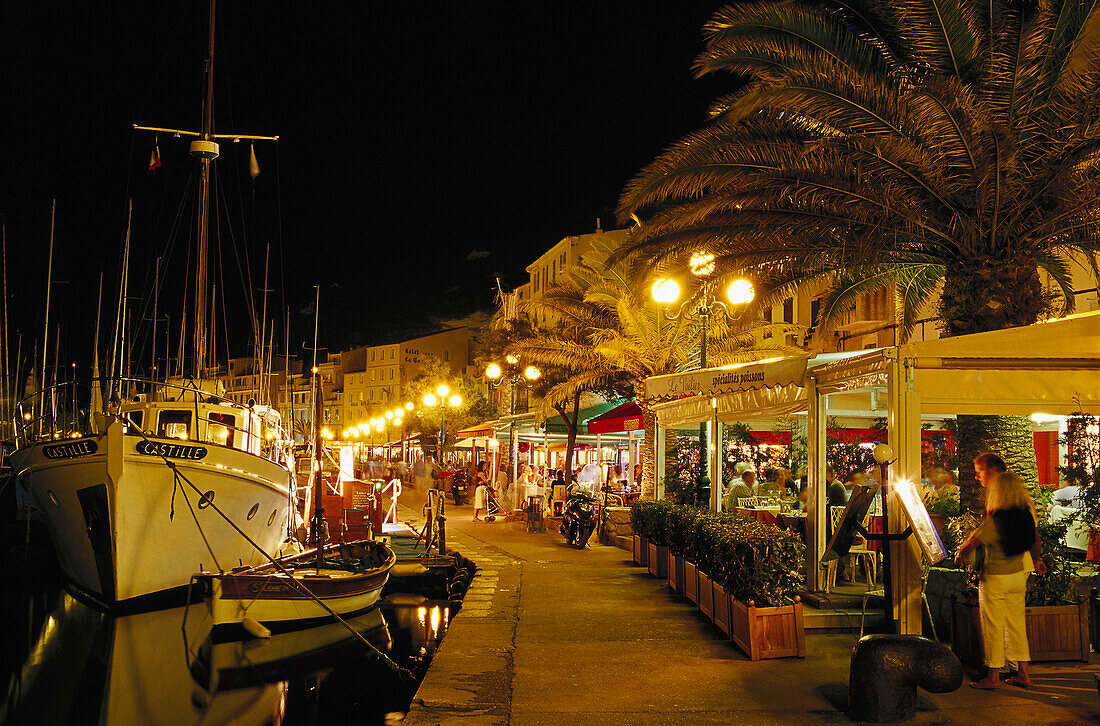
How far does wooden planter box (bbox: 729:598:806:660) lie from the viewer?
27.6 feet

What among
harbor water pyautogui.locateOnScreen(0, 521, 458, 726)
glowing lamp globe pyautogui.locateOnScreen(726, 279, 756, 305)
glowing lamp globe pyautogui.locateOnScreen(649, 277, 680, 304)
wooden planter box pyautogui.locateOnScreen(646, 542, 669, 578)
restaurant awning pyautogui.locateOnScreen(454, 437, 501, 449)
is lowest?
harbor water pyautogui.locateOnScreen(0, 521, 458, 726)

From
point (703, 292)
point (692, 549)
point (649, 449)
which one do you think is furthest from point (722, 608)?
point (649, 449)

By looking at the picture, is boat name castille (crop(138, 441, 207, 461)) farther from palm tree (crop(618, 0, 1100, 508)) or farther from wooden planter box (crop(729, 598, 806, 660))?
wooden planter box (crop(729, 598, 806, 660))

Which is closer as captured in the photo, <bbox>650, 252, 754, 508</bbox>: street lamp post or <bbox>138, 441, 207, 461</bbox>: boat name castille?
<bbox>650, 252, 754, 508</bbox>: street lamp post

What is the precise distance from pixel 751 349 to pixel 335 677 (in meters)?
12.8

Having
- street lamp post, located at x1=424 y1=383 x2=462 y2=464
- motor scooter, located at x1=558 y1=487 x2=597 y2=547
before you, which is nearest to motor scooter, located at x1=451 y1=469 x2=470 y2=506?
street lamp post, located at x1=424 y1=383 x2=462 y2=464

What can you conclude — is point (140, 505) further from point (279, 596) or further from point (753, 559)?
point (753, 559)

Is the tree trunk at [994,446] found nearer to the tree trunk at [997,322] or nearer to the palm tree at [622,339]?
the tree trunk at [997,322]

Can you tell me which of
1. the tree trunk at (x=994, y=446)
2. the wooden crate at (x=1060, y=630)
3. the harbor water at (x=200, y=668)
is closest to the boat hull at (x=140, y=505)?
the harbor water at (x=200, y=668)

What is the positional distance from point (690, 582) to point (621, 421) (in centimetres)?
859

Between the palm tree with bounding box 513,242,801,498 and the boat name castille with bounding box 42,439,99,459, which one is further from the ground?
the palm tree with bounding box 513,242,801,498

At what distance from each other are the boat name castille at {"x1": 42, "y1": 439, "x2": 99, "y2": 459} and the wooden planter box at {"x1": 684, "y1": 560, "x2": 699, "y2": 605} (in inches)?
415

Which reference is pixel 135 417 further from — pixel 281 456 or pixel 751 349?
pixel 751 349

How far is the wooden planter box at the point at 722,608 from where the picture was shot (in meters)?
9.32
